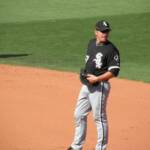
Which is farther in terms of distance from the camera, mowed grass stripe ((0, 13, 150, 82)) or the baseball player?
mowed grass stripe ((0, 13, 150, 82))

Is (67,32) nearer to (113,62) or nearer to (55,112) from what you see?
(55,112)

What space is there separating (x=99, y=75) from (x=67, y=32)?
12767 mm

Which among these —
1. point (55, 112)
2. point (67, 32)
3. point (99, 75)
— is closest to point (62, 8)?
point (67, 32)

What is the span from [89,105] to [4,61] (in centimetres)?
830

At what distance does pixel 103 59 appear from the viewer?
346 inches

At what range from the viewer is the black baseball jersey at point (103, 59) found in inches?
346

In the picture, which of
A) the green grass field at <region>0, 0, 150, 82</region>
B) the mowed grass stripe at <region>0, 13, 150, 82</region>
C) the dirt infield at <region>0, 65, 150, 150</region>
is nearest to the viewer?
the dirt infield at <region>0, 65, 150, 150</region>

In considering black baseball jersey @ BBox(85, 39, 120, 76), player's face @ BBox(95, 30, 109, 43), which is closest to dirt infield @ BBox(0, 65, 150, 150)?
black baseball jersey @ BBox(85, 39, 120, 76)

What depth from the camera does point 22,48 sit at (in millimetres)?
19281

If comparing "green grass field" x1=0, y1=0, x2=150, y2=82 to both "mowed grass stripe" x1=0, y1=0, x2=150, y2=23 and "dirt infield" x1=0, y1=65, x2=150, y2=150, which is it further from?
"dirt infield" x1=0, y1=65, x2=150, y2=150

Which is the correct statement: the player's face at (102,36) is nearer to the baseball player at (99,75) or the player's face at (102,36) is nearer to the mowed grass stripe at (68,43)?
the baseball player at (99,75)

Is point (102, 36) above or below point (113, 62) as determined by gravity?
above

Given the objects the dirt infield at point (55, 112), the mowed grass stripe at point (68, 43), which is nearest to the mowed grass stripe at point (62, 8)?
the mowed grass stripe at point (68, 43)

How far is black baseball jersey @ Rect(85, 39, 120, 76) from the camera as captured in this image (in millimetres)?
8789
